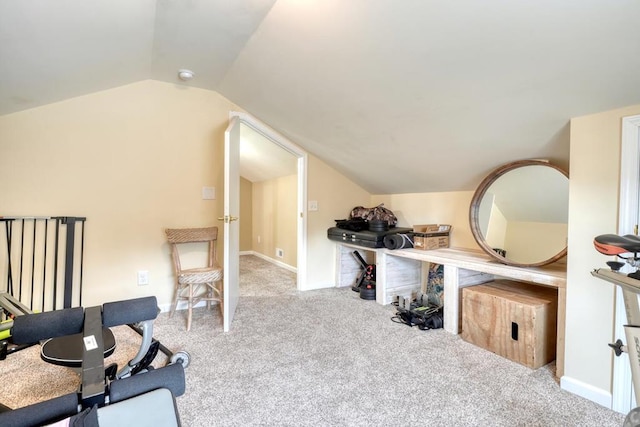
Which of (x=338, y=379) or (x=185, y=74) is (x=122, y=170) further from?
(x=338, y=379)

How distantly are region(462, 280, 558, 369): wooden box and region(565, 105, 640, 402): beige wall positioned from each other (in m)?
0.22

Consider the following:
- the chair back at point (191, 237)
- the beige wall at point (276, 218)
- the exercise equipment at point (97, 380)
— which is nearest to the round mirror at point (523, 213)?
the exercise equipment at point (97, 380)

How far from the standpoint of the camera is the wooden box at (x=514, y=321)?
6.39 ft

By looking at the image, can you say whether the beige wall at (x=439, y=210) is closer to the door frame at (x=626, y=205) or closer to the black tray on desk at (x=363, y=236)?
the black tray on desk at (x=363, y=236)

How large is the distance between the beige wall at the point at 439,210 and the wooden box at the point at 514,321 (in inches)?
28.6

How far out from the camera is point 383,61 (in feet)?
5.85

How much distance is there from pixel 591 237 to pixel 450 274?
3.30 feet

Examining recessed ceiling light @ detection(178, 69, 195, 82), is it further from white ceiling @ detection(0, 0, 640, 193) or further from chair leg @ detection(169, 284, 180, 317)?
chair leg @ detection(169, 284, 180, 317)

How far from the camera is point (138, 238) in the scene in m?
2.92

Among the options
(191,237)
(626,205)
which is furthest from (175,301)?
(626,205)

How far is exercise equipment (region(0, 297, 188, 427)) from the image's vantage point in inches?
25.7

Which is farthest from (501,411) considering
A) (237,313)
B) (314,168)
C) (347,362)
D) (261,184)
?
(261,184)

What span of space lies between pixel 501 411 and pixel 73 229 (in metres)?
3.28

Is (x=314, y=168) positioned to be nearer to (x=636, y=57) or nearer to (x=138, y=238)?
(x=138, y=238)
